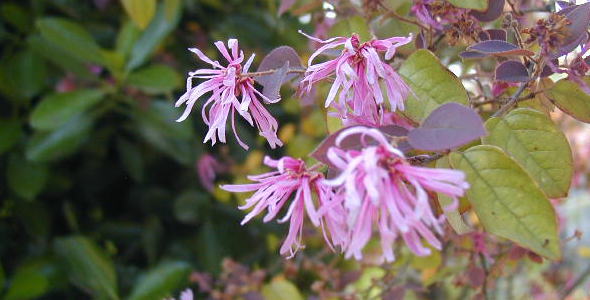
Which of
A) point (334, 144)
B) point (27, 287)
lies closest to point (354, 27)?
point (334, 144)

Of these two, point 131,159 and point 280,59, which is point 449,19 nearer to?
point 280,59

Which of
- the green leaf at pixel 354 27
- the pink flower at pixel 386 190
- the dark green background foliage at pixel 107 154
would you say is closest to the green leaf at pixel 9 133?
the dark green background foliage at pixel 107 154

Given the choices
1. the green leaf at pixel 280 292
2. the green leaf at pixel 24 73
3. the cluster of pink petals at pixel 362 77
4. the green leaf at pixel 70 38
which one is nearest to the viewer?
the cluster of pink petals at pixel 362 77

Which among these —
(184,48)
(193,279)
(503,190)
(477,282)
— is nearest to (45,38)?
(184,48)

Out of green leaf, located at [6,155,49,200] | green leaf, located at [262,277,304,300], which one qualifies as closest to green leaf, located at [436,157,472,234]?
green leaf, located at [262,277,304,300]

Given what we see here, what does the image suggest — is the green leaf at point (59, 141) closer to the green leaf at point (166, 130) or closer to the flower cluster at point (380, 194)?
the green leaf at point (166, 130)

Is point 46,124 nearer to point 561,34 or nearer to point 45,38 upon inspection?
point 45,38
